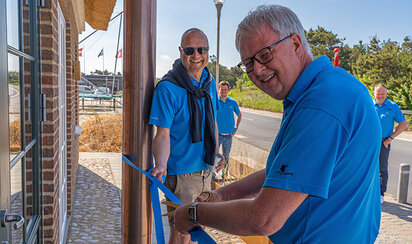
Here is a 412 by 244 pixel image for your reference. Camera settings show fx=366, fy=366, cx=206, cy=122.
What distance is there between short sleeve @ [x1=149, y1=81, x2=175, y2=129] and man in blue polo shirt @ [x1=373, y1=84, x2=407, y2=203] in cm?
505

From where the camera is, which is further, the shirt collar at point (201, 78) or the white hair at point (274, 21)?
the shirt collar at point (201, 78)

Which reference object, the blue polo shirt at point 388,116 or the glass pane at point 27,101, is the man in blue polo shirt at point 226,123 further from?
the glass pane at point 27,101

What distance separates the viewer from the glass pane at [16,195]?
1728 mm

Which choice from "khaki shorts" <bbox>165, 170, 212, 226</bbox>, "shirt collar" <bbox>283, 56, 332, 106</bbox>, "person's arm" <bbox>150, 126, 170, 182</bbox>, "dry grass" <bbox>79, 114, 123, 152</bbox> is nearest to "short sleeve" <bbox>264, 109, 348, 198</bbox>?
"shirt collar" <bbox>283, 56, 332, 106</bbox>

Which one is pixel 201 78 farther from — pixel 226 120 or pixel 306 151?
pixel 226 120

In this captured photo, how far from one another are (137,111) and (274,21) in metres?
1.06


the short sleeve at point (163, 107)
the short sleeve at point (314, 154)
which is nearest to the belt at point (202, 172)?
the short sleeve at point (163, 107)

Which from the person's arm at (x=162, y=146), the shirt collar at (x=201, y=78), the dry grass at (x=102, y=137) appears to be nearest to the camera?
the person's arm at (x=162, y=146)

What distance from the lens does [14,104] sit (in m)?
1.81

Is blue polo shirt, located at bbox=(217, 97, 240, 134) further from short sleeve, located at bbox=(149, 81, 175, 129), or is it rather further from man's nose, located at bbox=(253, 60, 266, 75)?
man's nose, located at bbox=(253, 60, 266, 75)

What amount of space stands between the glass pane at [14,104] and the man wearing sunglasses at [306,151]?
0.94m

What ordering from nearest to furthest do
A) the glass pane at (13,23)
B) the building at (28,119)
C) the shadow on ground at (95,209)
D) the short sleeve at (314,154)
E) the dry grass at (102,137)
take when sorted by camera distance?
1. the short sleeve at (314,154)
2. the building at (28,119)
3. the glass pane at (13,23)
4. the shadow on ground at (95,209)
5. the dry grass at (102,137)

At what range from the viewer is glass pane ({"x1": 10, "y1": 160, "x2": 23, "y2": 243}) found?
5.67ft

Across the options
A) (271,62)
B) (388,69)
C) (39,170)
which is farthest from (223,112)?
(388,69)
